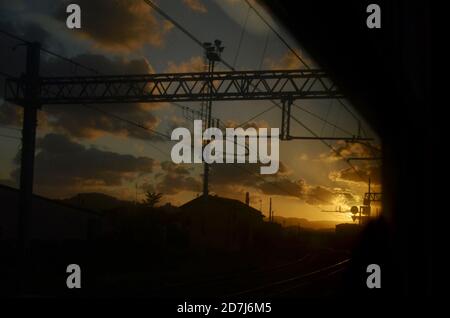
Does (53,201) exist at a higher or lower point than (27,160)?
lower

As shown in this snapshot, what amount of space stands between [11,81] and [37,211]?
14.2 metres

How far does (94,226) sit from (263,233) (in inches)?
777

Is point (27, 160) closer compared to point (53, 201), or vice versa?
point (27, 160)

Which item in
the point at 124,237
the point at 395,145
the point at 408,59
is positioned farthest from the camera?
the point at 124,237

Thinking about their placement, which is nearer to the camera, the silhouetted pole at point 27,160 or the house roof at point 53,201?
the silhouetted pole at point 27,160

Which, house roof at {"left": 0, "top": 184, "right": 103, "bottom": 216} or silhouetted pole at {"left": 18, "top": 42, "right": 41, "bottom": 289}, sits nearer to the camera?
silhouetted pole at {"left": 18, "top": 42, "right": 41, "bottom": 289}

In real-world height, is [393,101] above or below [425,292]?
above

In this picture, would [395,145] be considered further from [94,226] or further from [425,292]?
[94,226]

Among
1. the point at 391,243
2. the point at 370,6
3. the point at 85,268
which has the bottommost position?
the point at 85,268

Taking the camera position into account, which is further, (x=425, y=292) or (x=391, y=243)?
(x=391, y=243)

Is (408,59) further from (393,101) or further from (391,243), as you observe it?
(391,243)

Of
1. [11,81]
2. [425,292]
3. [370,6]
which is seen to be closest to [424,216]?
[425,292]

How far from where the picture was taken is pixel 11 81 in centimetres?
2117
